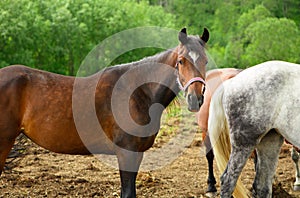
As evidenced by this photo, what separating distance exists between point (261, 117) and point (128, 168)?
4.48ft

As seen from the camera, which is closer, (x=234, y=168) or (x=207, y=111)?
(x=234, y=168)

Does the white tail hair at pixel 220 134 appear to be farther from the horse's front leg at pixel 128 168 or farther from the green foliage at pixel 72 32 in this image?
the green foliage at pixel 72 32

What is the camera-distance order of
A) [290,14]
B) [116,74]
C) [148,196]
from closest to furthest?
[116,74] → [148,196] → [290,14]

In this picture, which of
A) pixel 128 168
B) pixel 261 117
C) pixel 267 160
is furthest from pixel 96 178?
pixel 261 117

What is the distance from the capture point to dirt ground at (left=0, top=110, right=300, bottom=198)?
4.88 metres

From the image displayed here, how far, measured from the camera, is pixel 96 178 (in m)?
5.50

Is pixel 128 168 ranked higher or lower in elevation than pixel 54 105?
lower

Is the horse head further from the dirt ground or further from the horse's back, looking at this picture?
the dirt ground

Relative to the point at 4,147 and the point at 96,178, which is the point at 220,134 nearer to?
the point at 96,178

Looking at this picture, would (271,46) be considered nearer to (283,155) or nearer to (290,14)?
(290,14)

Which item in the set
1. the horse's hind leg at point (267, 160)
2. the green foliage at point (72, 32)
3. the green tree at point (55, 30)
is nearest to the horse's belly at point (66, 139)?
the horse's hind leg at point (267, 160)

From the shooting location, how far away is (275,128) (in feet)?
12.6

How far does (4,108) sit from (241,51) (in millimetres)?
27136

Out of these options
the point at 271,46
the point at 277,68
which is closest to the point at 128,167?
the point at 277,68
